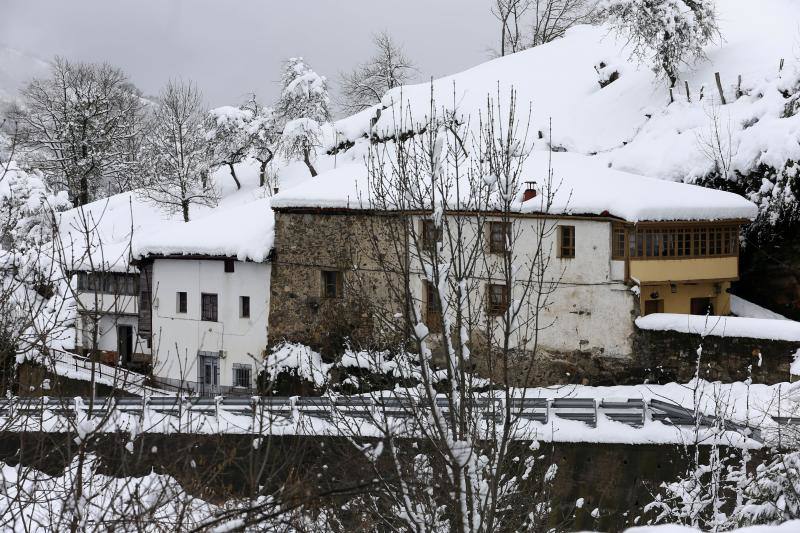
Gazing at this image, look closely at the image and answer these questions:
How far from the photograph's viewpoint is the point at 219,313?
1298 inches

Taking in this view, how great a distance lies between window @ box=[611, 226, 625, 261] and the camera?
26.2 m

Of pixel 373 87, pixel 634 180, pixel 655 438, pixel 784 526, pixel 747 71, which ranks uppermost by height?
pixel 373 87

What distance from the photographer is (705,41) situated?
112 feet

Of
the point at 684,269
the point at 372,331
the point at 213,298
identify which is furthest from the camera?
the point at 213,298

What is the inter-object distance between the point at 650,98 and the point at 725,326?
13834 mm

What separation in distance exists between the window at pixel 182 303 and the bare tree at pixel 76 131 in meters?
23.1

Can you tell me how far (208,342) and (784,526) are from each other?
2977 cm

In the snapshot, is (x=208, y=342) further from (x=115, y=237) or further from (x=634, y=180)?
(x=115, y=237)

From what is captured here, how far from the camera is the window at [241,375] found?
3209 cm

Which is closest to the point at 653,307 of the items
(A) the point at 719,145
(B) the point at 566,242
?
(B) the point at 566,242

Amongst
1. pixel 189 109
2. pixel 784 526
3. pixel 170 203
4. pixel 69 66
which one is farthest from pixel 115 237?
pixel 784 526

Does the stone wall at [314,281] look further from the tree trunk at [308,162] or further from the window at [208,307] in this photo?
the tree trunk at [308,162]

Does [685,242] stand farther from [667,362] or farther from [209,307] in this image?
[209,307]

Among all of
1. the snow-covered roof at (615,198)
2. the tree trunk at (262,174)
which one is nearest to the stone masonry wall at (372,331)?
the snow-covered roof at (615,198)
